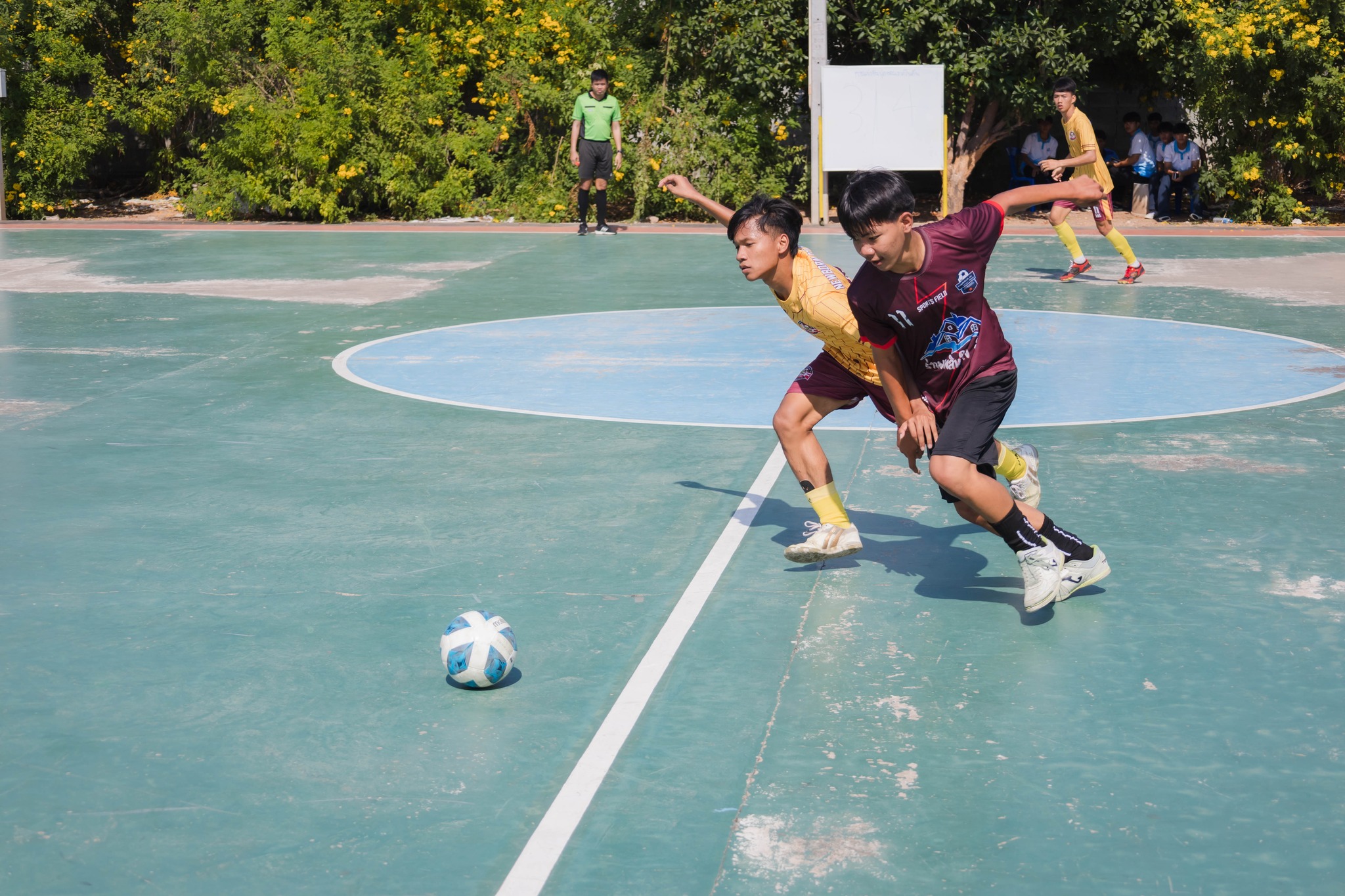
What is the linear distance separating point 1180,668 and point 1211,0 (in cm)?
1722

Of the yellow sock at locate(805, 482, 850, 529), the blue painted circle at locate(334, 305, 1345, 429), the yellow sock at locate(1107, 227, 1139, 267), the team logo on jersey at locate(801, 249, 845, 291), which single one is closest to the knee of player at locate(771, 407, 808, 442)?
the yellow sock at locate(805, 482, 850, 529)

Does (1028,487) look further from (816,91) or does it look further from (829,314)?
(816,91)

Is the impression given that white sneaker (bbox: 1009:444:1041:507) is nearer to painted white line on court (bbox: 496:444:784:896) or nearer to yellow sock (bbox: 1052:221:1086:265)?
painted white line on court (bbox: 496:444:784:896)

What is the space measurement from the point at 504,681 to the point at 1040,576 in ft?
6.45

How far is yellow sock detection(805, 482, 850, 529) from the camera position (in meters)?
5.93

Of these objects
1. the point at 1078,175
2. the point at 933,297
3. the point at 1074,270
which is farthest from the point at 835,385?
the point at 1074,270

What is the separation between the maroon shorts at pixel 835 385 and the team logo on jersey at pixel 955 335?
22.7 inches

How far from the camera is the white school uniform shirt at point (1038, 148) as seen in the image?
67.2ft

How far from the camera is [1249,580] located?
566cm

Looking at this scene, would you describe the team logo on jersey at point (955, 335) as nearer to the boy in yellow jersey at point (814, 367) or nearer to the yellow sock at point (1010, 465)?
the boy in yellow jersey at point (814, 367)

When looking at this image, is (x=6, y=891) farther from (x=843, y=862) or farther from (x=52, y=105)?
(x=52, y=105)

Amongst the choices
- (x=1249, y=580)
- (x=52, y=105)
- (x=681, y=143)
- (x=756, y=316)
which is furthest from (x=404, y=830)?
(x=52, y=105)

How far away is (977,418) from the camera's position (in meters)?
5.35

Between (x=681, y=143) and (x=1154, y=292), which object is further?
(x=681, y=143)
